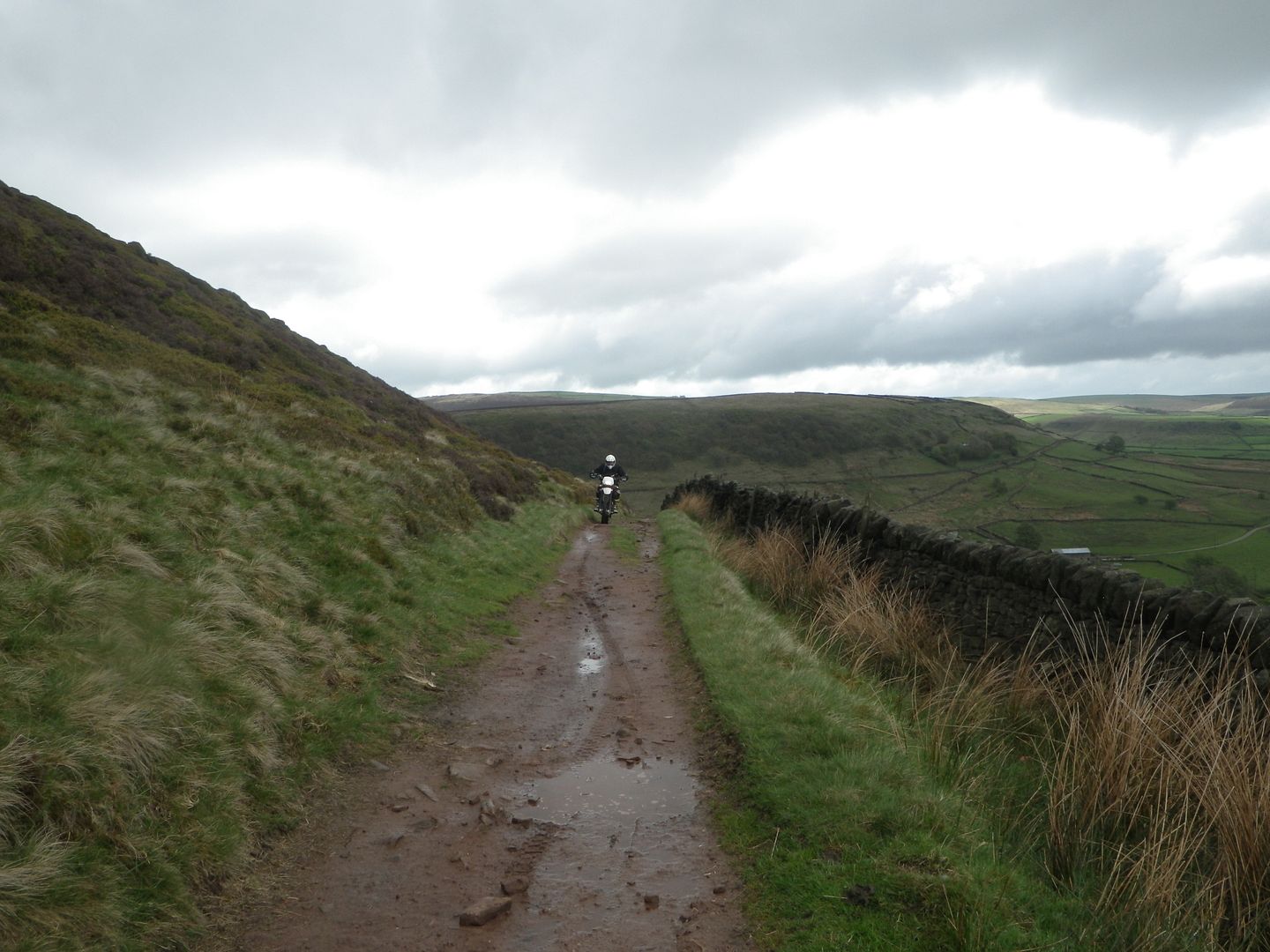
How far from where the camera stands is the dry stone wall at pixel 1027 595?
5973 millimetres

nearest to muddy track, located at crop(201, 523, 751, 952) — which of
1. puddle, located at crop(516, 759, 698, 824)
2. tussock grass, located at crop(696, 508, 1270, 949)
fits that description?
puddle, located at crop(516, 759, 698, 824)

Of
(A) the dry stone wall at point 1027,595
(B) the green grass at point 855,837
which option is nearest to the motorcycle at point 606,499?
(A) the dry stone wall at point 1027,595

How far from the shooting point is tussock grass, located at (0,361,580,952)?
11.6ft

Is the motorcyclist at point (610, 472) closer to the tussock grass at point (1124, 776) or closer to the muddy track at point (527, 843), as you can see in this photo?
the muddy track at point (527, 843)

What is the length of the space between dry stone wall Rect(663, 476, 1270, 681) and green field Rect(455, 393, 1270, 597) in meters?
1.56

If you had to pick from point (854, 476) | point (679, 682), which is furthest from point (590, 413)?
point (679, 682)

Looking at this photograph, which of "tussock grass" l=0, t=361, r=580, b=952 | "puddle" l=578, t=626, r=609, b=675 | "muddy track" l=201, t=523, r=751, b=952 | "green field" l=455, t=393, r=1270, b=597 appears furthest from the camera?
"green field" l=455, t=393, r=1270, b=597

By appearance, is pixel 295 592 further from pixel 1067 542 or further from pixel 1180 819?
pixel 1067 542

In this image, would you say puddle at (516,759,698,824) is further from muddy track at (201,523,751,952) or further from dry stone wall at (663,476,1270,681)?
dry stone wall at (663,476,1270,681)

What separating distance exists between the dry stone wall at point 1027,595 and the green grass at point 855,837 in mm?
1973

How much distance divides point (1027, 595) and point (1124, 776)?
11.8ft

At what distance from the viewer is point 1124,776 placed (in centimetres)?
484

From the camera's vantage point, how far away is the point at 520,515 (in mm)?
21109

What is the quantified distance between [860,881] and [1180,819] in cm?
212
